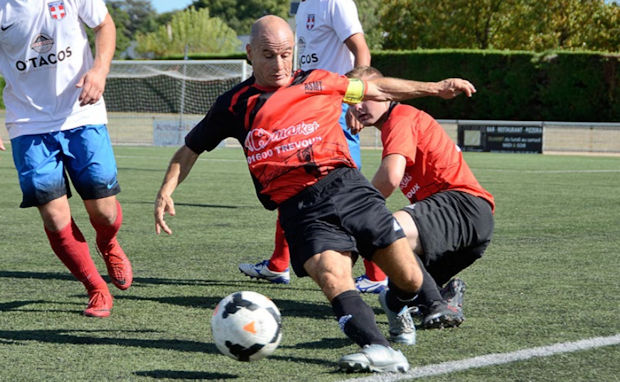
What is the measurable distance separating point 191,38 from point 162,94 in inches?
1870

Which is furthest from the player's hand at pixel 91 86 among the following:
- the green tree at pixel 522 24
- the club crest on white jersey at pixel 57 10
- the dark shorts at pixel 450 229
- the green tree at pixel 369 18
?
the green tree at pixel 369 18

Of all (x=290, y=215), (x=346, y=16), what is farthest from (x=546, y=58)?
(x=290, y=215)

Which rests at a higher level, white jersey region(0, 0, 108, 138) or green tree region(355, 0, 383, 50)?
white jersey region(0, 0, 108, 138)

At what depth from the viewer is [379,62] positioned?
39.6 meters

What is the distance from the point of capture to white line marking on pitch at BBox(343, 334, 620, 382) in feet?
12.0

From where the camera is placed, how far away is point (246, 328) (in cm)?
380

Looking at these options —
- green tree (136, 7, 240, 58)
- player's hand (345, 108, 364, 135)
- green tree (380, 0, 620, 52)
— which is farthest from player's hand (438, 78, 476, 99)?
green tree (136, 7, 240, 58)

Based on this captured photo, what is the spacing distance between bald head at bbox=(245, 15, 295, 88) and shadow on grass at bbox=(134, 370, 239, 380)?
1366mm

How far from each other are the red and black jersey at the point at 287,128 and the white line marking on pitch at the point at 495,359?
0.95 meters

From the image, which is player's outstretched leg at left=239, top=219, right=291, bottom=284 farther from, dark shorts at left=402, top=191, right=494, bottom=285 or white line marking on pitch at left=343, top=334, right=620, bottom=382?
white line marking on pitch at left=343, top=334, right=620, bottom=382

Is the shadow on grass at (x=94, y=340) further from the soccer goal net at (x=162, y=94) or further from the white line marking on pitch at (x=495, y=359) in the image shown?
the soccer goal net at (x=162, y=94)

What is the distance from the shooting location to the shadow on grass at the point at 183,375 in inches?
146

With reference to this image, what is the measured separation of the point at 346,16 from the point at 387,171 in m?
2.30

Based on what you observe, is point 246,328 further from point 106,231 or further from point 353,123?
point 106,231
